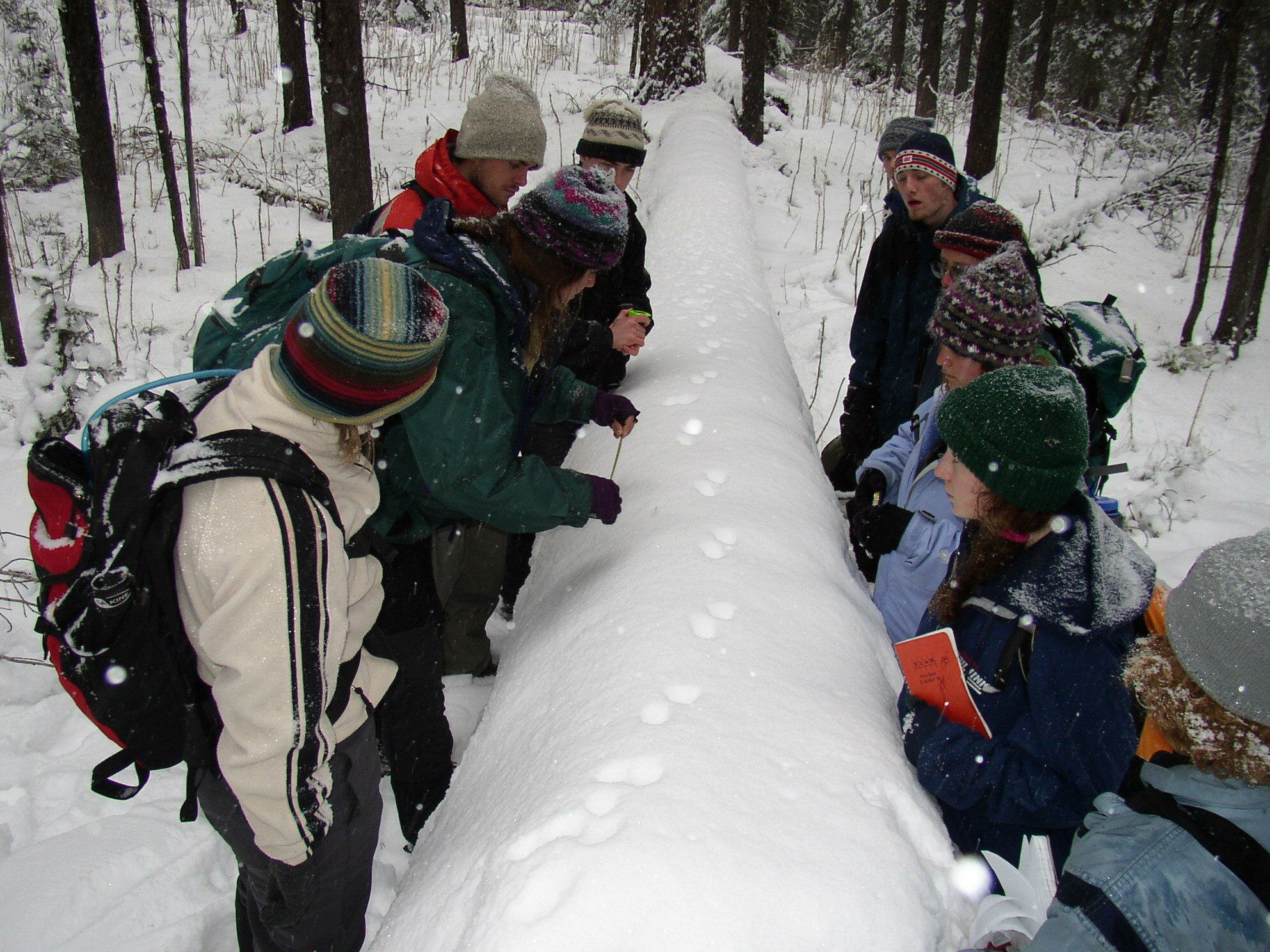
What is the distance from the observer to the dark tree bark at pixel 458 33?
1295 centimetres

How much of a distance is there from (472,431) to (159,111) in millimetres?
6473

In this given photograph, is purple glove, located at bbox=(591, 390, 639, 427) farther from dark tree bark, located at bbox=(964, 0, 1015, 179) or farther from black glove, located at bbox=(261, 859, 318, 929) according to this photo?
→ dark tree bark, located at bbox=(964, 0, 1015, 179)

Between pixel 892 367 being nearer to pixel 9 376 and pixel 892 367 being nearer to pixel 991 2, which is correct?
pixel 9 376

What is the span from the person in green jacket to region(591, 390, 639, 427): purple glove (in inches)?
9.1

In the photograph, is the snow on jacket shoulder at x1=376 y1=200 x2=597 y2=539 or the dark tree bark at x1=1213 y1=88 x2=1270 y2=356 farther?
the dark tree bark at x1=1213 y1=88 x2=1270 y2=356

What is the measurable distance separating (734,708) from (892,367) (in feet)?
7.78

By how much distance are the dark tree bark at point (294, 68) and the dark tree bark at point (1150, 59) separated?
1534cm

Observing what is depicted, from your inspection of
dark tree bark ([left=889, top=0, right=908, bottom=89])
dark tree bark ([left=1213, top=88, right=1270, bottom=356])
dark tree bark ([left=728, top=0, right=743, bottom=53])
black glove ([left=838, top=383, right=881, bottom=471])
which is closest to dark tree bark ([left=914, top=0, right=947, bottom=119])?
dark tree bark ([left=728, top=0, right=743, bottom=53])

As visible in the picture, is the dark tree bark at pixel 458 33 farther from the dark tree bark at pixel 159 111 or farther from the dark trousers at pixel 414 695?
the dark trousers at pixel 414 695

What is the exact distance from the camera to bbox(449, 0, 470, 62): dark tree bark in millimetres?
12953

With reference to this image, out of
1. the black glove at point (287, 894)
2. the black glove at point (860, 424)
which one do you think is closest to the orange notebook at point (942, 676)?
the black glove at point (287, 894)

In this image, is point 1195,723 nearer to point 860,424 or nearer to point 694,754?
point 694,754

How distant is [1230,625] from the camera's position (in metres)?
0.95

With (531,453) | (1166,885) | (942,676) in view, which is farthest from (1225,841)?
(531,453)
